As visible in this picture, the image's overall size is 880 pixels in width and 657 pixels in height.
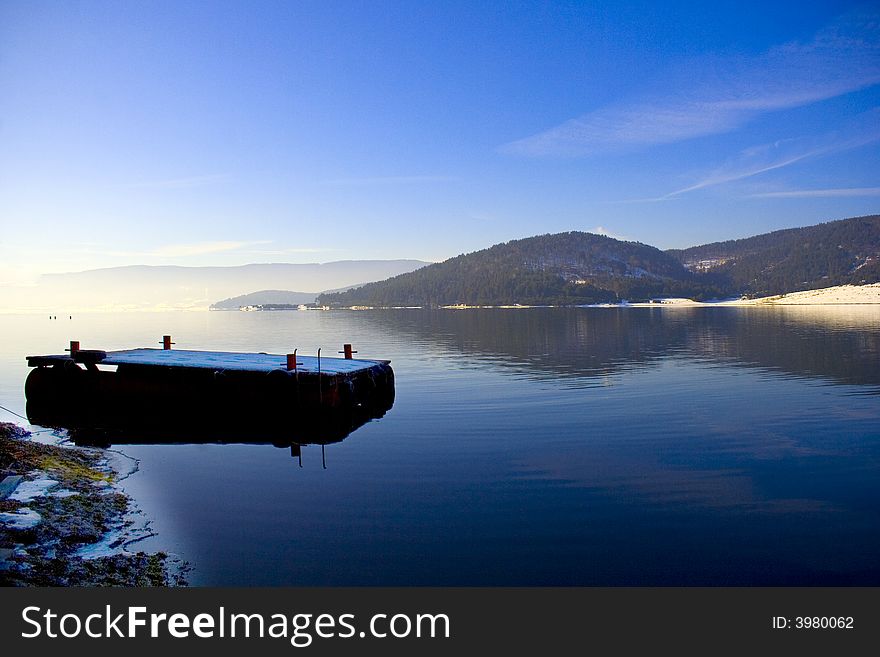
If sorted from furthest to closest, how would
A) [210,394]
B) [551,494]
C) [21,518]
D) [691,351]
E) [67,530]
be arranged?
[691,351], [210,394], [551,494], [21,518], [67,530]

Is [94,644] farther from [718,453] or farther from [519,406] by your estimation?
[519,406]

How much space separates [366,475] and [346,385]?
1032cm

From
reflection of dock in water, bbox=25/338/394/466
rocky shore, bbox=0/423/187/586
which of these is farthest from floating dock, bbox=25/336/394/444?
rocky shore, bbox=0/423/187/586

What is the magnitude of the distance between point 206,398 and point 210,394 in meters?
0.33

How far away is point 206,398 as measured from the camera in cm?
3188

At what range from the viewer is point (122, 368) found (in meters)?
34.6

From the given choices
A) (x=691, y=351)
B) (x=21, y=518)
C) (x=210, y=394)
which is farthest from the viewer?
(x=691, y=351)

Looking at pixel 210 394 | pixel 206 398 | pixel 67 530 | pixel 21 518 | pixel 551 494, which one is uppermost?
pixel 210 394

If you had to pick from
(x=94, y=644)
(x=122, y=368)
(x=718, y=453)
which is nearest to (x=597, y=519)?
(x=718, y=453)

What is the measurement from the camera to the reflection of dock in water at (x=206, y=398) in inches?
1156

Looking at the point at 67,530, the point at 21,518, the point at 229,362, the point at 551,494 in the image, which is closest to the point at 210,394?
the point at 229,362

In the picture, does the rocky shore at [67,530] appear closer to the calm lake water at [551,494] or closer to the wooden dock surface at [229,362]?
the calm lake water at [551,494]

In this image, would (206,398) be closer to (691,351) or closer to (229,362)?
(229,362)

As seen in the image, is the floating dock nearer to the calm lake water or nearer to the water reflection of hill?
the calm lake water
